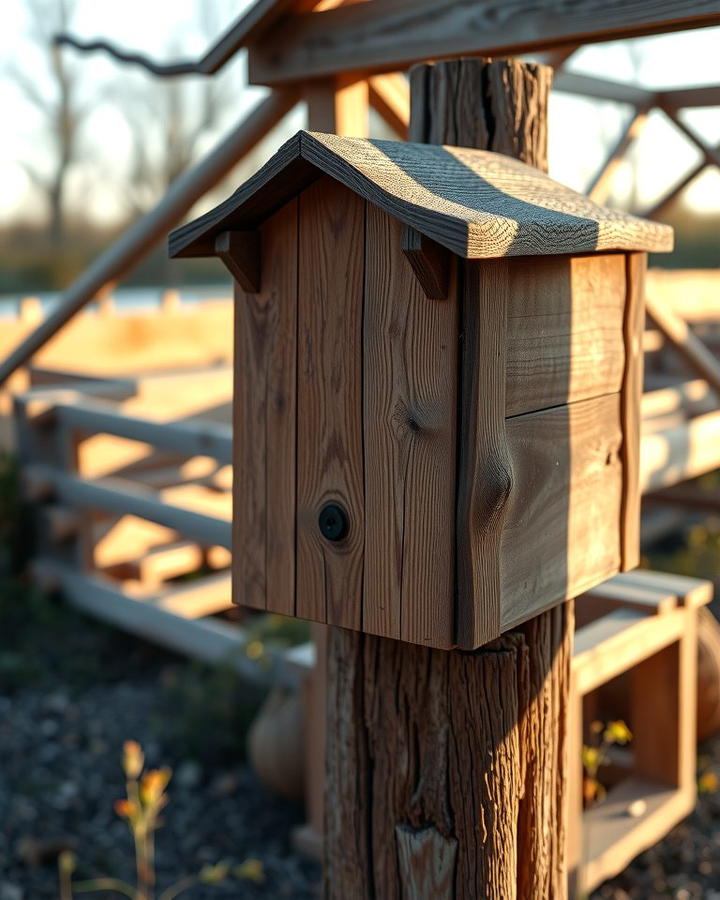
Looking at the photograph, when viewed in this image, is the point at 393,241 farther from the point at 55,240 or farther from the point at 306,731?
the point at 55,240

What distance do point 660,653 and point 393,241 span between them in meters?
2.17

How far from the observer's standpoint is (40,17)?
22.1m

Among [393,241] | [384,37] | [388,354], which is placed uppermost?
[384,37]

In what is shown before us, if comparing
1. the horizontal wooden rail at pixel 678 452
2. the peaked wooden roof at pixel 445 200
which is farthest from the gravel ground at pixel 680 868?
the peaked wooden roof at pixel 445 200

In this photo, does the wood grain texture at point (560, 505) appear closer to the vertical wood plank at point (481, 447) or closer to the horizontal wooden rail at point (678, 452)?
the vertical wood plank at point (481, 447)

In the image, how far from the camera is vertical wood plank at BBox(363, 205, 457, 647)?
61.6 inches

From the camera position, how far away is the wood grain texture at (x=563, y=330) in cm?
165

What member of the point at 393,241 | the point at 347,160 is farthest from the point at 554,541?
the point at 347,160

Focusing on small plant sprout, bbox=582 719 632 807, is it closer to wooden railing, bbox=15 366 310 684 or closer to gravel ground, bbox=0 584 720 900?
gravel ground, bbox=0 584 720 900

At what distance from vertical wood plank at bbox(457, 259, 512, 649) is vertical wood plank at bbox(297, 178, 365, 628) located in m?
0.17

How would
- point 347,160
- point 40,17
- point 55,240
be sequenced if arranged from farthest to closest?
1. point 55,240
2. point 40,17
3. point 347,160

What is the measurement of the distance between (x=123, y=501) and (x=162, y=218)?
8.54 feet

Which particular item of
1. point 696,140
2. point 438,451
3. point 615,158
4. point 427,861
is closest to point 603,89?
point 615,158

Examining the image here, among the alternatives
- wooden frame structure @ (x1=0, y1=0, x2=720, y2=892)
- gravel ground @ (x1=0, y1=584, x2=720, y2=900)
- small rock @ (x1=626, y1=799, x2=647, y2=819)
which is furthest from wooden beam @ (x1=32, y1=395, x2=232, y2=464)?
small rock @ (x1=626, y1=799, x2=647, y2=819)
